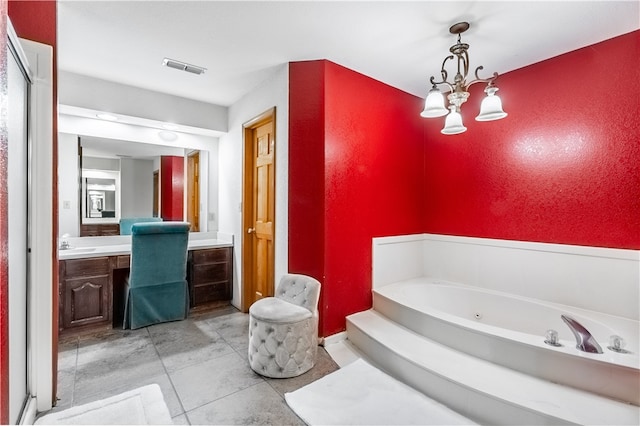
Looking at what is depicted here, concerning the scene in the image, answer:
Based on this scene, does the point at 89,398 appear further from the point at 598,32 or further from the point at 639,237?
the point at 598,32

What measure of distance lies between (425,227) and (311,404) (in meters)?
2.36

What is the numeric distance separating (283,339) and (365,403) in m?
0.67

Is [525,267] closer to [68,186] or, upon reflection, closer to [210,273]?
[210,273]

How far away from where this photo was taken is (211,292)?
350cm

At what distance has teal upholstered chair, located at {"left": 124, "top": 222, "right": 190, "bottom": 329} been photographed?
2861mm

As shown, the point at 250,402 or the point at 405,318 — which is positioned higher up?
the point at 405,318

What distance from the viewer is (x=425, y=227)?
3.44m

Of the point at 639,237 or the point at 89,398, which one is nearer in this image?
the point at 89,398

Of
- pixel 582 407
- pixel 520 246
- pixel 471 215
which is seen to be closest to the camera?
pixel 582 407

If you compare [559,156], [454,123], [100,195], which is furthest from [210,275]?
[559,156]

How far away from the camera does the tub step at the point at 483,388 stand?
1.41m

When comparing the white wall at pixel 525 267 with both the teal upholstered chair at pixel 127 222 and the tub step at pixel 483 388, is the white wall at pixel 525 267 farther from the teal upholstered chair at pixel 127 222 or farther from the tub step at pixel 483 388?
the teal upholstered chair at pixel 127 222

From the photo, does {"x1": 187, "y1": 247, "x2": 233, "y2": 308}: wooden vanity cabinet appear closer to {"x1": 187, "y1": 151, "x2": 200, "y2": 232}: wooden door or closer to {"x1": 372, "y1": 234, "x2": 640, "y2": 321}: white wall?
{"x1": 187, "y1": 151, "x2": 200, "y2": 232}: wooden door

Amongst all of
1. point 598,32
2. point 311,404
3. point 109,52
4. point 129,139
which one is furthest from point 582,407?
point 129,139
